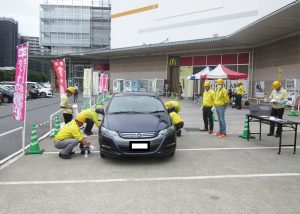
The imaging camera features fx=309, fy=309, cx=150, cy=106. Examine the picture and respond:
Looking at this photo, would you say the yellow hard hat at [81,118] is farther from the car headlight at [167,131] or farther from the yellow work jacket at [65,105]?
the yellow work jacket at [65,105]

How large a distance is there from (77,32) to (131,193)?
65.8m

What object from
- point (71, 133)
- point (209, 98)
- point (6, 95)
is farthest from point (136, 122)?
point (6, 95)

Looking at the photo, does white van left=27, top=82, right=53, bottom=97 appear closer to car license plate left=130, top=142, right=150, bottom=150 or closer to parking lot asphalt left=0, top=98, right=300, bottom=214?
parking lot asphalt left=0, top=98, right=300, bottom=214

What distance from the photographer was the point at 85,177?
5559 mm

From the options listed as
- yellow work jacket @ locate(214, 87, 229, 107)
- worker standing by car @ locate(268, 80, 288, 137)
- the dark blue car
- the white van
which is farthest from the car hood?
the white van

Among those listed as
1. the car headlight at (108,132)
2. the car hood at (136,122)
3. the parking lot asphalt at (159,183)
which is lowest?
the parking lot asphalt at (159,183)

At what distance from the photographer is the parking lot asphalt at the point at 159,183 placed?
4277 mm

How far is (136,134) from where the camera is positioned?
6.21 m

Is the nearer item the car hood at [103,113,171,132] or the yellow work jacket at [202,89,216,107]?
the car hood at [103,113,171,132]

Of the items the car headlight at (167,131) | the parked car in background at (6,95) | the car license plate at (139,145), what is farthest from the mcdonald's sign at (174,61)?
the car license plate at (139,145)

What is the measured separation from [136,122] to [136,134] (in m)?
0.48

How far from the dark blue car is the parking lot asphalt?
1.07 feet

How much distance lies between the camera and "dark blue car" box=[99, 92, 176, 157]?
616 cm

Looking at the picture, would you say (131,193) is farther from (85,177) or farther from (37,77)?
(37,77)
